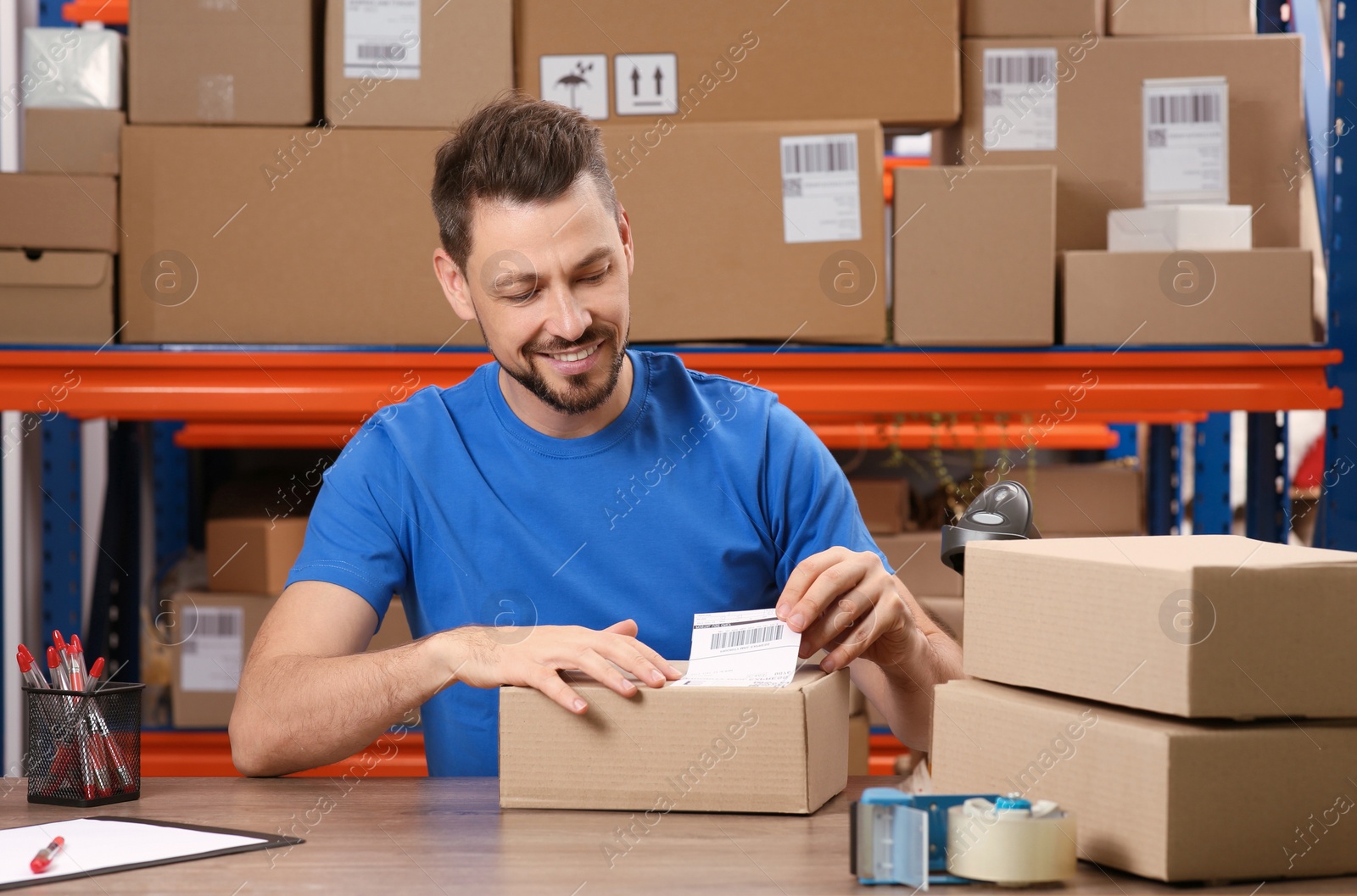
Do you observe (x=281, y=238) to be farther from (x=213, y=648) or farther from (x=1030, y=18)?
(x=1030, y=18)

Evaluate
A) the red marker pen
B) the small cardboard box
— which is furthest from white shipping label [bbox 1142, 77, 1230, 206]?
the red marker pen

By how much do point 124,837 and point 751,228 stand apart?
1.29m

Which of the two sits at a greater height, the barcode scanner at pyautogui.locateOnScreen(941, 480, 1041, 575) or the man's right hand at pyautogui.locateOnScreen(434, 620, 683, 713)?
the barcode scanner at pyautogui.locateOnScreen(941, 480, 1041, 575)

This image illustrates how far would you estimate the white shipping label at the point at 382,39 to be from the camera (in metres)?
1.92

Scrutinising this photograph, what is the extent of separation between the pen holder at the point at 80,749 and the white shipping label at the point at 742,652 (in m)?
0.51

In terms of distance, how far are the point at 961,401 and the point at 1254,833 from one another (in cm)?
121

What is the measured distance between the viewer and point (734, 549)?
4.57 feet

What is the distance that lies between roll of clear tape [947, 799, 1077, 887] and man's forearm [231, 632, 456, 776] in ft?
1.79

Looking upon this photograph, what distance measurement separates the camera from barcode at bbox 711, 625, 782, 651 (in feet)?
3.41

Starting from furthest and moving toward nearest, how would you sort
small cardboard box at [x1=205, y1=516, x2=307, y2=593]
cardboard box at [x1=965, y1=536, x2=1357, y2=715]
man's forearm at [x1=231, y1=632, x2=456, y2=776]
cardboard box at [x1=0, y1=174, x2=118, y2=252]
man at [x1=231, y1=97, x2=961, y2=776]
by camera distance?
small cardboard box at [x1=205, y1=516, x2=307, y2=593], cardboard box at [x1=0, y1=174, x2=118, y2=252], man at [x1=231, y1=97, x2=961, y2=776], man's forearm at [x1=231, y1=632, x2=456, y2=776], cardboard box at [x1=965, y1=536, x2=1357, y2=715]

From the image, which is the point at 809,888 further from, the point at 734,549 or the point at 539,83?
the point at 539,83

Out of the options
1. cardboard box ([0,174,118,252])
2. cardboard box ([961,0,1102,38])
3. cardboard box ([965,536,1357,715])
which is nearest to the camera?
cardboard box ([965,536,1357,715])

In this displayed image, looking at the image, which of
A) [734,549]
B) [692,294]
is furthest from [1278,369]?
[734,549]

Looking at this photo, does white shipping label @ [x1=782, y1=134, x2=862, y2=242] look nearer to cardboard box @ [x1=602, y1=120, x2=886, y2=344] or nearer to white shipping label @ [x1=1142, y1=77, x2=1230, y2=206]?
cardboard box @ [x1=602, y1=120, x2=886, y2=344]
